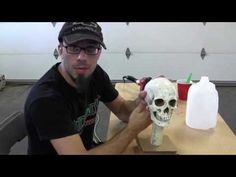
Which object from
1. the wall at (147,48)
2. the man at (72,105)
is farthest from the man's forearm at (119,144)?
the wall at (147,48)

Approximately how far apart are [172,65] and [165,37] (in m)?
0.34

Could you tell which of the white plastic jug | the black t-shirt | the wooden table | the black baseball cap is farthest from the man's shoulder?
the white plastic jug

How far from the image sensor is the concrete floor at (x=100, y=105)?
2824 millimetres

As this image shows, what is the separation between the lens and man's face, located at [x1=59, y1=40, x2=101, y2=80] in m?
1.26

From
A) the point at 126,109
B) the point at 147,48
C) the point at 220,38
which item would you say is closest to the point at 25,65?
the point at 147,48

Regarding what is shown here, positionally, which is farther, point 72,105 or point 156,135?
point 72,105

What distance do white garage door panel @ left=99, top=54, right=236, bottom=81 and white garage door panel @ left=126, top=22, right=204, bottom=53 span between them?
0.27 ft

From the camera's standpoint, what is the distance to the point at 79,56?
1.27m

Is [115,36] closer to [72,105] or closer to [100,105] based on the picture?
[100,105]

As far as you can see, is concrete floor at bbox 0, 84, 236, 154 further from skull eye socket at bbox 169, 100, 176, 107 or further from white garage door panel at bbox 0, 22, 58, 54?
skull eye socket at bbox 169, 100, 176, 107

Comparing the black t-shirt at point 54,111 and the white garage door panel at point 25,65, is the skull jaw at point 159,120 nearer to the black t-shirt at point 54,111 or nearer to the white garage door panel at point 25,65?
the black t-shirt at point 54,111
